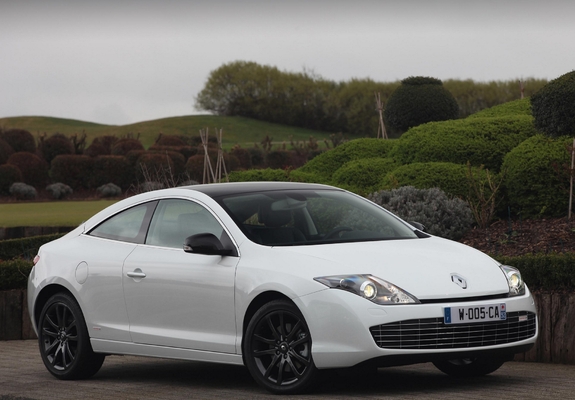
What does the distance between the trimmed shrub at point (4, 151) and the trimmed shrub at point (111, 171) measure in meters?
4.87

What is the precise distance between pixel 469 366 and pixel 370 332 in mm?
1720

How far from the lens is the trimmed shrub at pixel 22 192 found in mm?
39562

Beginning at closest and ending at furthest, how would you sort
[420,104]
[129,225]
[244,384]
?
[244,384], [129,225], [420,104]

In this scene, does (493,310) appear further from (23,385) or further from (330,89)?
(330,89)

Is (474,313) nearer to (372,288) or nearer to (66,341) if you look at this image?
(372,288)

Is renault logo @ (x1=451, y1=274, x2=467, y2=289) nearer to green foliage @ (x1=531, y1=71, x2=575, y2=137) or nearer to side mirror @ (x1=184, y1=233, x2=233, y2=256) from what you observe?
side mirror @ (x1=184, y1=233, x2=233, y2=256)

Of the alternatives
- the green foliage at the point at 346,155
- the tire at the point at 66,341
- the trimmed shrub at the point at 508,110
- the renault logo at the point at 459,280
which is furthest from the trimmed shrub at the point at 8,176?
the renault logo at the point at 459,280

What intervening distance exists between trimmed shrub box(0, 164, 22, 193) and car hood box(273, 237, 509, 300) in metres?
34.6

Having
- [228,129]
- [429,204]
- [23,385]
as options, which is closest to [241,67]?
[228,129]

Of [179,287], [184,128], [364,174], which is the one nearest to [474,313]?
[179,287]

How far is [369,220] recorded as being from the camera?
27.2ft

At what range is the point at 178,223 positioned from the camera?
8.33 metres

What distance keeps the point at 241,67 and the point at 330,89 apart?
34.0 ft

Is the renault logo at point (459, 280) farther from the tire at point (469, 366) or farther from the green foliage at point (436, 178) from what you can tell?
the green foliage at point (436, 178)
